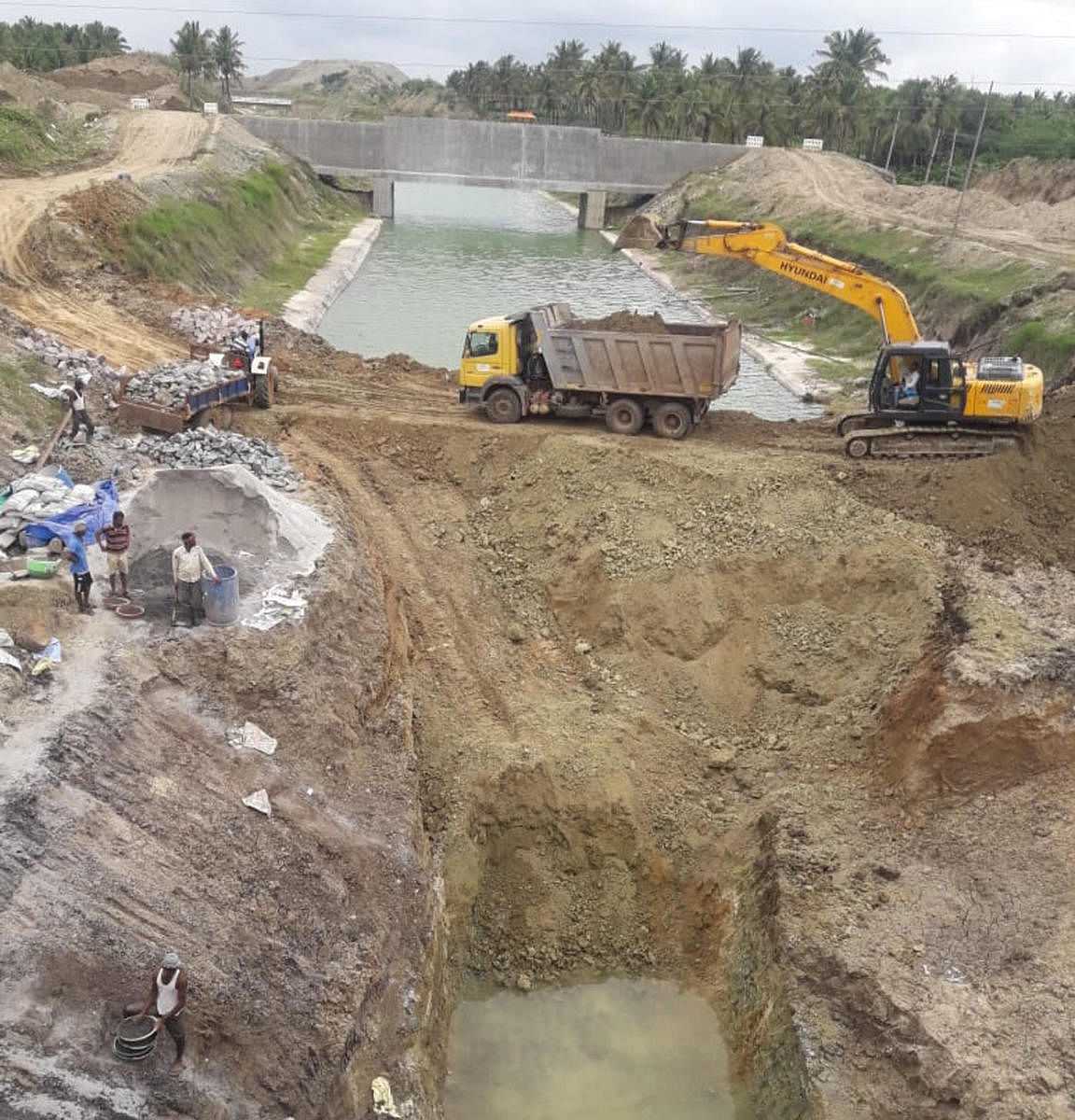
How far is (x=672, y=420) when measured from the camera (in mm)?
22016

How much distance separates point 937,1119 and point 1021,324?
2513 cm

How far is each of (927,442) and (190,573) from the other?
1528 cm

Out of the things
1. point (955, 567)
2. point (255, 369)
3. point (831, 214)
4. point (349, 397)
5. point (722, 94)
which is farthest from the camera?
point (722, 94)

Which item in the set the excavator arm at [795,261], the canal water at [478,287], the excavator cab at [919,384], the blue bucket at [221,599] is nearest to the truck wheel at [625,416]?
the excavator arm at [795,261]

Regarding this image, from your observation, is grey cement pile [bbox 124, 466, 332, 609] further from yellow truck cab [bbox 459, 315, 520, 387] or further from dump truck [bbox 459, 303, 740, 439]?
dump truck [bbox 459, 303, 740, 439]

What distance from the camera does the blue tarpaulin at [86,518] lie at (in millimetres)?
13688

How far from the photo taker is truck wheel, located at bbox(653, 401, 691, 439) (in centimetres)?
2189

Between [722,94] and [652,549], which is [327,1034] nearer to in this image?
[652,549]

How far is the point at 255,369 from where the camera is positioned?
73.8 feet

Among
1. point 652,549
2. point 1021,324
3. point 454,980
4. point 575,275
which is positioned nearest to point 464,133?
point 575,275

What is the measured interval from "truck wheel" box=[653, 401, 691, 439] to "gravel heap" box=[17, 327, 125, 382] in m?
12.2

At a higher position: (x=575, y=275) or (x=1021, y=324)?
(x=1021, y=324)

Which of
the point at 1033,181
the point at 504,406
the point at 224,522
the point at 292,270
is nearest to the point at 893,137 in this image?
the point at 1033,181

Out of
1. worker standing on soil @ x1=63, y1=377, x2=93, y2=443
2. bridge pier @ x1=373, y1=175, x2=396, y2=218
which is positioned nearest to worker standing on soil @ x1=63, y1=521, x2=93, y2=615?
worker standing on soil @ x1=63, y1=377, x2=93, y2=443
